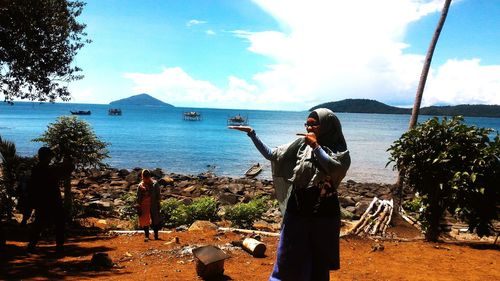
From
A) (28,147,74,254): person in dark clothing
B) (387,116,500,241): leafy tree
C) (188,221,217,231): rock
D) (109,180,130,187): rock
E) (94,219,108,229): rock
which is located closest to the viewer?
(28,147,74,254): person in dark clothing

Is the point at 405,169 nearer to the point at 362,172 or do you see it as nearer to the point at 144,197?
the point at 144,197

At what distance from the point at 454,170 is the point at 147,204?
7253 mm

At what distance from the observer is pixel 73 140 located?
1217 centimetres

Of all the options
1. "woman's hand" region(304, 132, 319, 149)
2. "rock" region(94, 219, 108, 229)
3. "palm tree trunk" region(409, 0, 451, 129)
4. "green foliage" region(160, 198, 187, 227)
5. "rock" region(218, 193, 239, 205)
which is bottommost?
"rock" region(218, 193, 239, 205)

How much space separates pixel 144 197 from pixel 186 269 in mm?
3839

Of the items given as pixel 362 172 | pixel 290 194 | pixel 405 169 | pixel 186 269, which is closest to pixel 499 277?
pixel 405 169

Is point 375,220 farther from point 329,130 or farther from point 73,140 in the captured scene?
point 73,140

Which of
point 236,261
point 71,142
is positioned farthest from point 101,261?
point 71,142

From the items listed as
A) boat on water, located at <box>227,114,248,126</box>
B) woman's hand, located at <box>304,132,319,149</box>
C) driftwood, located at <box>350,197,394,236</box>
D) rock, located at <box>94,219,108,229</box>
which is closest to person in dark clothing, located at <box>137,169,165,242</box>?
rock, located at <box>94,219,108,229</box>

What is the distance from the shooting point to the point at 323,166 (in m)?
3.87

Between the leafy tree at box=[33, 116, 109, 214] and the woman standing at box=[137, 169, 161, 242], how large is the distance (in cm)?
315

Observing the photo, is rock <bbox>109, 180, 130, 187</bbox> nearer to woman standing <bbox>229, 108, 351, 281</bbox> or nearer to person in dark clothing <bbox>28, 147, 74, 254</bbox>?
person in dark clothing <bbox>28, 147, 74, 254</bbox>

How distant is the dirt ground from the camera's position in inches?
255

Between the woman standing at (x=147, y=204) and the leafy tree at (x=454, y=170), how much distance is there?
607cm
